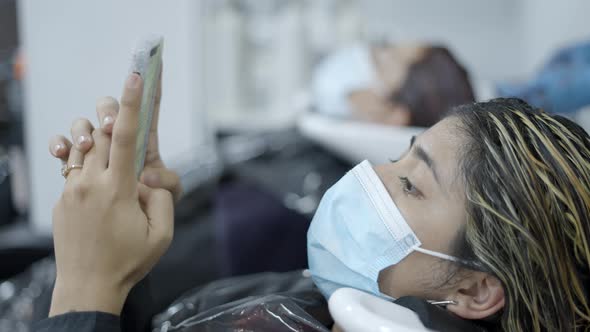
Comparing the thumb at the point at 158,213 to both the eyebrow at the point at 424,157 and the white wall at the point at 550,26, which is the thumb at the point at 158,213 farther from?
the white wall at the point at 550,26

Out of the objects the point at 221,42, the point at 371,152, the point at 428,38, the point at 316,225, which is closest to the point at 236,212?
the point at 371,152

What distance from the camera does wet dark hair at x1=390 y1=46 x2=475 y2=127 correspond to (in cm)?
181

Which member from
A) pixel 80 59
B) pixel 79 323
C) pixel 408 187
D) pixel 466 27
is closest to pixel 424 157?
pixel 408 187

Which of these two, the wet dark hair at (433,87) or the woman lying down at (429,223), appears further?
the wet dark hair at (433,87)

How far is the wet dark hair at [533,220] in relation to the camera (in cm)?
78

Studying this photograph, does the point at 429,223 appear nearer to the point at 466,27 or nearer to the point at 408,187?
the point at 408,187

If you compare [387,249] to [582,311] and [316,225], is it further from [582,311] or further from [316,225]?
[582,311]

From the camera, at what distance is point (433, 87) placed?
1.85 m

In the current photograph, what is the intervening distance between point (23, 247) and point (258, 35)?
1727 mm

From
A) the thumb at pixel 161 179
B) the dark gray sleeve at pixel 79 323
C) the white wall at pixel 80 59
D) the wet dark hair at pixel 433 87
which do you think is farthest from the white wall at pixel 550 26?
the dark gray sleeve at pixel 79 323

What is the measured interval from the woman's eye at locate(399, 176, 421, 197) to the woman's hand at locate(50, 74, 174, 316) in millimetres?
374

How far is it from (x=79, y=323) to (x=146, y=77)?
1.07ft

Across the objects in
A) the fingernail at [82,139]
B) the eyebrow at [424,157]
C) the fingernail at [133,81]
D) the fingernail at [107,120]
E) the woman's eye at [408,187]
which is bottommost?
the woman's eye at [408,187]

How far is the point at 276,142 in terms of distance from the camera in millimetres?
2350
